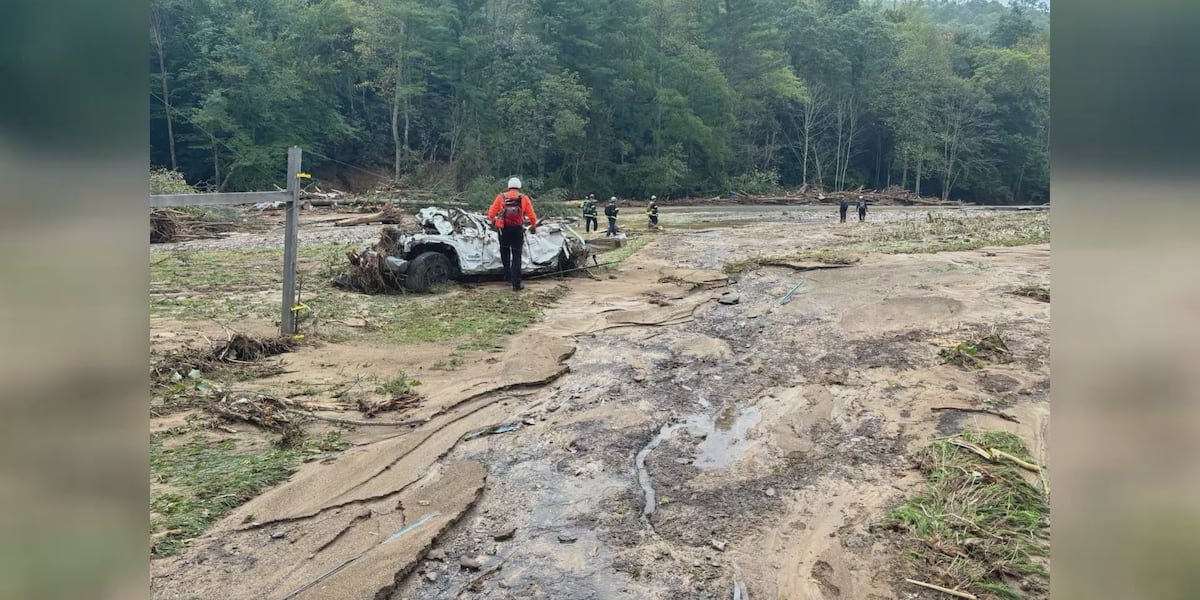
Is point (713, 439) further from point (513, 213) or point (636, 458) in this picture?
point (513, 213)

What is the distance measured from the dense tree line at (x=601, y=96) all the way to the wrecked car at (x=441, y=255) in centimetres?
1270

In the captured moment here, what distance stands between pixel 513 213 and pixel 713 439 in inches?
244

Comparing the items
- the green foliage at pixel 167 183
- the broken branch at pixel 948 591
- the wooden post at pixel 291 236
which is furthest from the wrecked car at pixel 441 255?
the green foliage at pixel 167 183

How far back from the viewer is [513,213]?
10.6 m

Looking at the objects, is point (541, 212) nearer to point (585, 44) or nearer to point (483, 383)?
point (483, 383)

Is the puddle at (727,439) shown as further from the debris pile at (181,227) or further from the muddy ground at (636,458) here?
the debris pile at (181,227)

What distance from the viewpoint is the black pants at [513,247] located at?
1070cm

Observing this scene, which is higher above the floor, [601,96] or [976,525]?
[601,96]
